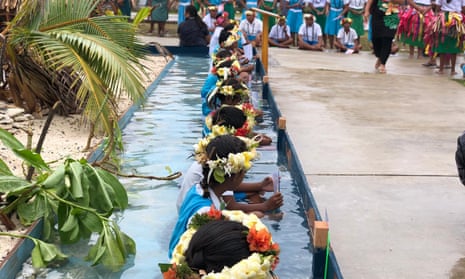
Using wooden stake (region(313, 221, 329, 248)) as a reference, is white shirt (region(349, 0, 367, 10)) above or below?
above

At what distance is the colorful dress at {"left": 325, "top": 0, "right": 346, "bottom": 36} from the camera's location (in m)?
19.9

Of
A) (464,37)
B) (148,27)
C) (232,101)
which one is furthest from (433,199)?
(148,27)

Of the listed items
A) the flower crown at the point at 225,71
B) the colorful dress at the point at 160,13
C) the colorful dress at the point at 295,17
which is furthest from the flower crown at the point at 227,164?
the colorful dress at the point at 160,13

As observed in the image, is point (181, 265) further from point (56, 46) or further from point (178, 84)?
point (178, 84)

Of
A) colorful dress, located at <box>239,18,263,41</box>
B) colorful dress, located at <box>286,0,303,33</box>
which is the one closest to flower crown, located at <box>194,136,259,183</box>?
colorful dress, located at <box>239,18,263,41</box>

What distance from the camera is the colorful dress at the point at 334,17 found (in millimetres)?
19859

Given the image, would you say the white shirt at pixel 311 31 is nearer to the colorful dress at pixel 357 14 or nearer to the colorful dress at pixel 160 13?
the colorful dress at pixel 357 14

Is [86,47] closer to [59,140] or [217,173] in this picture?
[59,140]

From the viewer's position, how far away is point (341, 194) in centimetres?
668

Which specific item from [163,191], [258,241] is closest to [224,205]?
[258,241]

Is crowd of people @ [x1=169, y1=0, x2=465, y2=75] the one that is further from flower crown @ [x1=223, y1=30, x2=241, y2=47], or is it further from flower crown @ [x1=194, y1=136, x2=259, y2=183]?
flower crown @ [x1=194, y1=136, x2=259, y2=183]

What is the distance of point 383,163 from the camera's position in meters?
7.79

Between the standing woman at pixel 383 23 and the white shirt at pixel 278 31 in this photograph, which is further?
the white shirt at pixel 278 31

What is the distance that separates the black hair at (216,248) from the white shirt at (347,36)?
16791mm
